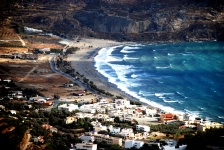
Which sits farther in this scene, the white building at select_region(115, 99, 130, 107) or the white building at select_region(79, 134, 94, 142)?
the white building at select_region(115, 99, 130, 107)

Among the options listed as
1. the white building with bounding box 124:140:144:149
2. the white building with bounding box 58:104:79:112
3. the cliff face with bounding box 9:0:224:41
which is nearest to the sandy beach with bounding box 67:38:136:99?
the cliff face with bounding box 9:0:224:41

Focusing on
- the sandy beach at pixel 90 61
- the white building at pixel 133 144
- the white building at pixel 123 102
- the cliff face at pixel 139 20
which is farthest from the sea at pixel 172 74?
the white building at pixel 133 144

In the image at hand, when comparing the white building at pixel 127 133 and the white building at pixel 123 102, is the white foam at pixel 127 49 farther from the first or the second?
the white building at pixel 127 133

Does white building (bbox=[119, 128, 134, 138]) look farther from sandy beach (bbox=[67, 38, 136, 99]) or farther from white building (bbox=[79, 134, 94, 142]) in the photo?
sandy beach (bbox=[67, 38, 136, 99])

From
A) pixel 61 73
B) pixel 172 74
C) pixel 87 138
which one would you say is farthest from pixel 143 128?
pixel 61 73

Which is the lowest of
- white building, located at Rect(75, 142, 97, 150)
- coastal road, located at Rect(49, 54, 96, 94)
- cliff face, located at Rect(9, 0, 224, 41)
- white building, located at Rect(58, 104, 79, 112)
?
white building, located at Rect(75, 142, 97, 150)

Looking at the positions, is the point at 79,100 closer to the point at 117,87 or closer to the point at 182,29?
the point at 117,87
